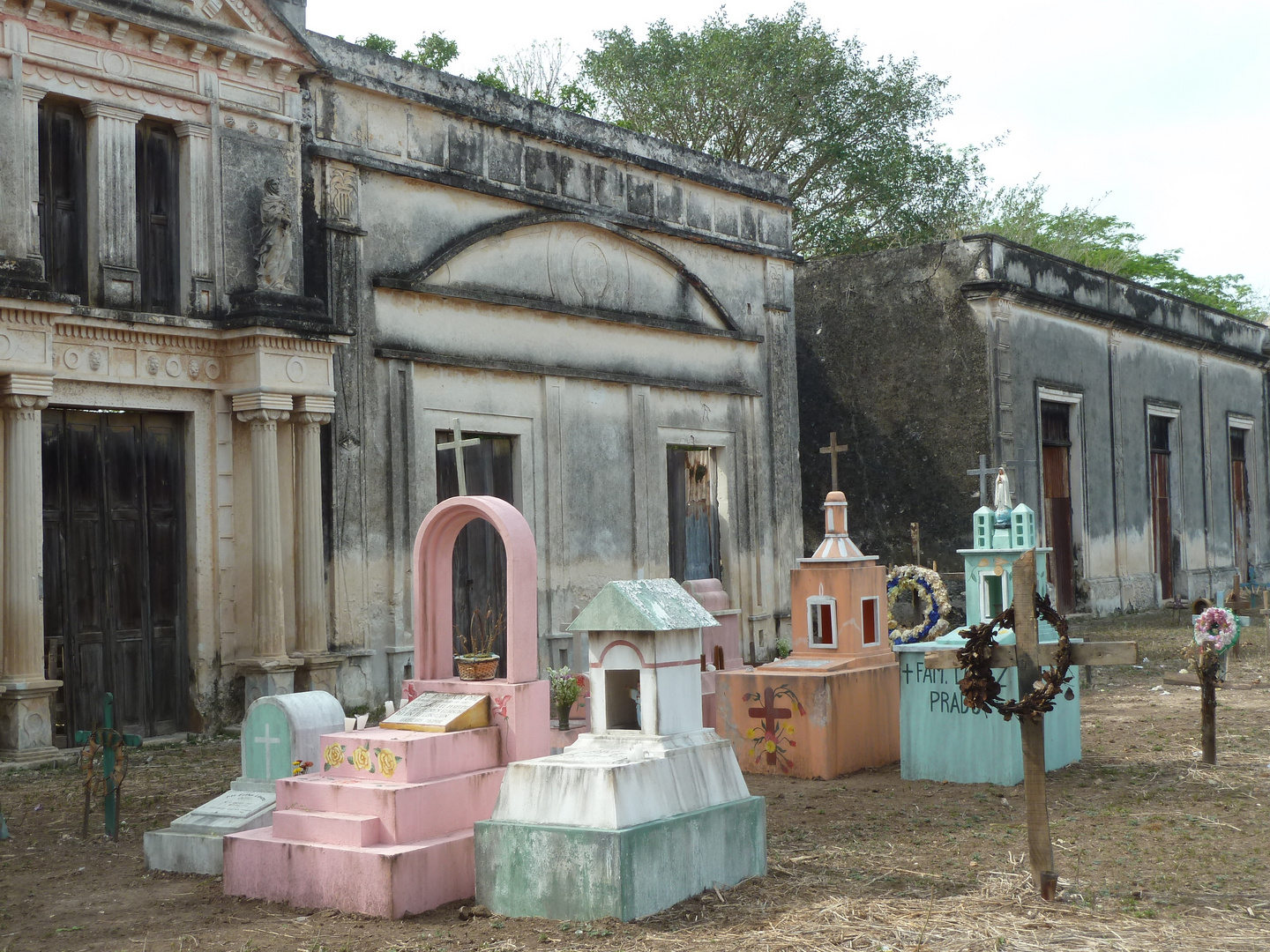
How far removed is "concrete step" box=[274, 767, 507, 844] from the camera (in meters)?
6.05

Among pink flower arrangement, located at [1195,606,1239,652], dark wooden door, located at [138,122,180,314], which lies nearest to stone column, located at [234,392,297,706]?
dark wooden door, located at [138,122,180,314]

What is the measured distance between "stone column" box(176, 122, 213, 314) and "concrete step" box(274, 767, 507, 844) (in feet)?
19.3

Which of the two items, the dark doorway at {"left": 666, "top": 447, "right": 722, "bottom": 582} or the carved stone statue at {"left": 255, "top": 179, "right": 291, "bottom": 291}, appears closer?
the carved stone statue at {"left": 255, "top": 179, "right": 291, "bottom": 291}

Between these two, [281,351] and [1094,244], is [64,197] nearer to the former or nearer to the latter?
[281,351]

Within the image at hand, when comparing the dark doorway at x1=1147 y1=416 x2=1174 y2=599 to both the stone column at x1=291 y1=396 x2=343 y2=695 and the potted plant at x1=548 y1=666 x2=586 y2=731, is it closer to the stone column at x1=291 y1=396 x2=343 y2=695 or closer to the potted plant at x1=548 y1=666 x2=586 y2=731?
the potted plant at x1=548 y1=666 x2=586 y2=731

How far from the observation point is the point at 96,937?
5.59m

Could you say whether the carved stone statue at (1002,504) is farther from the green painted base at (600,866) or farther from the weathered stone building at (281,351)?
the green painted base at (600,866)

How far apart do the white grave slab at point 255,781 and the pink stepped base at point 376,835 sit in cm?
32

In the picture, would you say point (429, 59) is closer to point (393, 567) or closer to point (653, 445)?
point (653, 445)

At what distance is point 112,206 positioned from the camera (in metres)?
10.7

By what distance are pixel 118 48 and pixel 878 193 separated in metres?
20.9

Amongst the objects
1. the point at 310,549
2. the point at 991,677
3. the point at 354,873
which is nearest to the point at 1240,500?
the point at 310,549

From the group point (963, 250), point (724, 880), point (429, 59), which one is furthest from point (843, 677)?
point (429, 59)

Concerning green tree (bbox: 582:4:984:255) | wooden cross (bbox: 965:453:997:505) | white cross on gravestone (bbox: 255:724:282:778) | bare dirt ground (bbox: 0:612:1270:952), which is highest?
green tree (bbox: 582:4:984:255)
